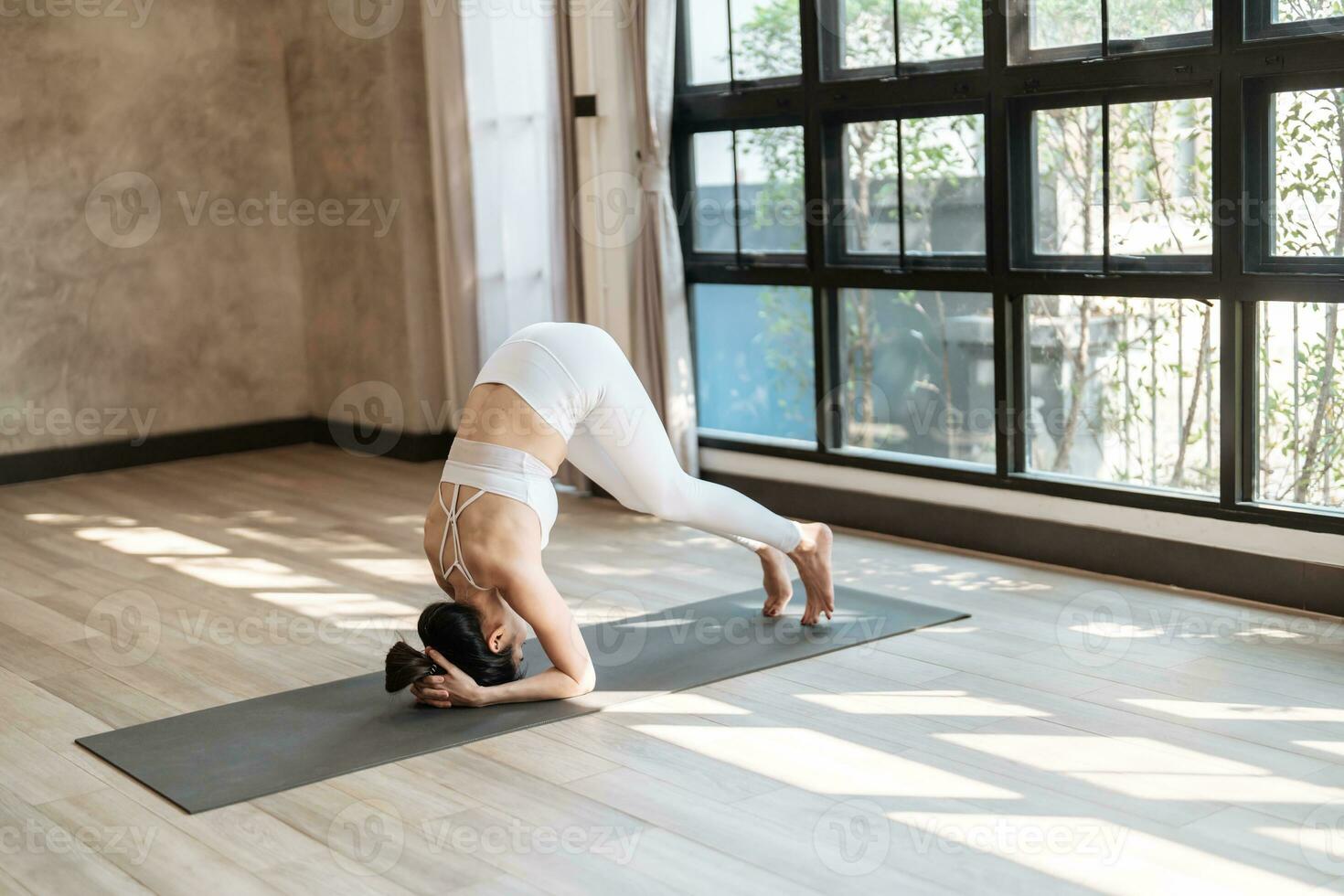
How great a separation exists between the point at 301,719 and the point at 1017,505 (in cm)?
239

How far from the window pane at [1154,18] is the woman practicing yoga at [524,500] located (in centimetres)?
180

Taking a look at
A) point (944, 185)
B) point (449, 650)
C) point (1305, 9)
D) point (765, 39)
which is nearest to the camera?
point (449, 650)

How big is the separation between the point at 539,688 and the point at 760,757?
62cm

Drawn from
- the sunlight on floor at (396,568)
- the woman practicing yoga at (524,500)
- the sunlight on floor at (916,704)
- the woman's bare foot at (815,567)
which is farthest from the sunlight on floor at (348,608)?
the sunlight on floor at (916,704)

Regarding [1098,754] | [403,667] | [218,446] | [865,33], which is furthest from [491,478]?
[218,446]

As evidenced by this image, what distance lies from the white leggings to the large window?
4.78 feet

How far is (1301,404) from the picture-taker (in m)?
4.05

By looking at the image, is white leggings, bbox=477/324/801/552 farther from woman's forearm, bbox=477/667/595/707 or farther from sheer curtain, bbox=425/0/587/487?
sheer curtain, bbox=425/0/587/487

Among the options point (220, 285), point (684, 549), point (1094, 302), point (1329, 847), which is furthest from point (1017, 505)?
point (220, 285)

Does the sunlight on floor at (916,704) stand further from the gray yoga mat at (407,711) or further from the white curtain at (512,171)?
the white curtain at (512,171)

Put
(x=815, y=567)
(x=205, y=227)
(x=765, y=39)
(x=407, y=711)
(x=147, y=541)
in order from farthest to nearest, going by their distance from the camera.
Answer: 1. (x=205, y=227)
2. (x=147, y=541)
3. (x=765, y=39)
4. (x=815, y=567)
5. (x=407, y=711)

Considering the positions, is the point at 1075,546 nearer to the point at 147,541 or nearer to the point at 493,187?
the point at 493,187

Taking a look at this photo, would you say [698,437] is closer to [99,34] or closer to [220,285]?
[220,285]

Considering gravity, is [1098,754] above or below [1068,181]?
below
